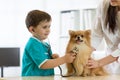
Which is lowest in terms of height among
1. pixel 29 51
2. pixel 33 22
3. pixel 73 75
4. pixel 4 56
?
pixel 4 56

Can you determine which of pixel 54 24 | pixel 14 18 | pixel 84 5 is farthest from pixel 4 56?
pixel 84 5

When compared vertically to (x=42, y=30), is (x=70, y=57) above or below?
below

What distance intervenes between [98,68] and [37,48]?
363 millimetres

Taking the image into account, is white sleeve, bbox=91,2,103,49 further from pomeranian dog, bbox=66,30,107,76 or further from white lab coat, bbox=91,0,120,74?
pomeranian dog, bbox=66,30,107,76

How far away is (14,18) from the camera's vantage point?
416cm

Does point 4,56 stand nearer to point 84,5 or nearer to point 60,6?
point 60,6

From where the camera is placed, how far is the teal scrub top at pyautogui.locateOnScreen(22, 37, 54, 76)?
4.55 feet

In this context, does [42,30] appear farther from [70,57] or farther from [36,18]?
[70,57]

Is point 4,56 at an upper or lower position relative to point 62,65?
lower

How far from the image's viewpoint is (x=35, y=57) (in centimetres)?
139

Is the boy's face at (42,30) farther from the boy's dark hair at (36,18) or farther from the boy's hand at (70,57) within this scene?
the boy's hand at (70,57)

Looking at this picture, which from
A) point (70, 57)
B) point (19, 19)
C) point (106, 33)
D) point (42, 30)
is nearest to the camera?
point (70, 57)

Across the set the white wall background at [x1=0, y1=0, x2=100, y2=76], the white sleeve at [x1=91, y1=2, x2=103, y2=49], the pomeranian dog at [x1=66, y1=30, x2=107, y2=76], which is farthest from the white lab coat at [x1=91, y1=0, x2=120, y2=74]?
the white wall background at [x1=0, y1=0, x2=100, y2=76]

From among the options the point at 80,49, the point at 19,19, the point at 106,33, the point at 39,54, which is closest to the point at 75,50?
the point at 80,49
